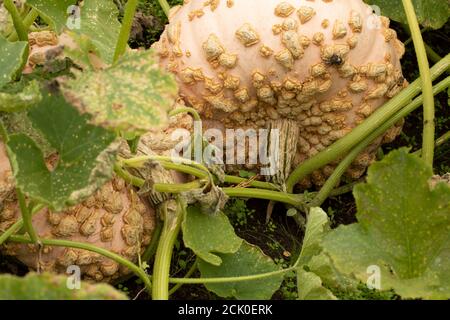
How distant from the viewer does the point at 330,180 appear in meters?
1.89

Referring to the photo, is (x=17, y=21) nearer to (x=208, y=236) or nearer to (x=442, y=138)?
(x=208, y=236)

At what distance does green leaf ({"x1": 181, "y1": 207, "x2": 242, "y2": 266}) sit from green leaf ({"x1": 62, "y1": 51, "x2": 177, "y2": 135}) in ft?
1.28

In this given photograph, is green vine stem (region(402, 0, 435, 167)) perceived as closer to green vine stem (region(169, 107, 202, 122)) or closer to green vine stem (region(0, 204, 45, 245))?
green vine stem (region(169, 107, 202, 122))

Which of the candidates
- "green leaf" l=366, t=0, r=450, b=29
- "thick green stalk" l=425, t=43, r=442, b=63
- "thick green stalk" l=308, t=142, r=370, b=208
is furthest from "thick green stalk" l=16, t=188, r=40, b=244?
"thick green stalk" l=425, t=43, r=442, b=63

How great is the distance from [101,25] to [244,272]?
1.74ft

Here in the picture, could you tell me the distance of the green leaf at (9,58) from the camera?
130cm

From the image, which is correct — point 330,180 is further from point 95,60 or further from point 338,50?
point 95,60

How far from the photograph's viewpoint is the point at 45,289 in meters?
1.00

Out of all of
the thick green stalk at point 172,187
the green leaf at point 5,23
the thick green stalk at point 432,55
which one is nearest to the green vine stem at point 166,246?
the thick green stalk at point 172,187

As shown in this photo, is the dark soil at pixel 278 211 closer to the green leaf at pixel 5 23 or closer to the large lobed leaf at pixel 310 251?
the large lobed leaf at pixel 310 251

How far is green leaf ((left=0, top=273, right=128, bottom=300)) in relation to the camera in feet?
3.27

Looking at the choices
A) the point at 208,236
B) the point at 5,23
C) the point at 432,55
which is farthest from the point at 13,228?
the point at 432,55

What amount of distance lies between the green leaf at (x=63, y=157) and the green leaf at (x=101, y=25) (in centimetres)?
31
